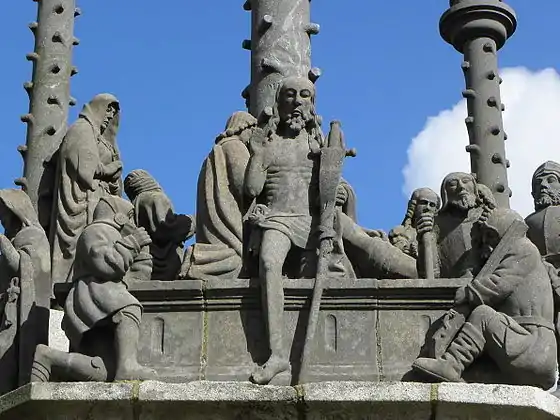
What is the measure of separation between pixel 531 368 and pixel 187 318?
2898 millimetres

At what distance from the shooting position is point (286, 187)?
12.6m

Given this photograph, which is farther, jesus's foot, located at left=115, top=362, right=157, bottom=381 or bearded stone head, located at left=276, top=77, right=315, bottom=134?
bearded stone head, located at left=276, top=77, right=315, bottom=134

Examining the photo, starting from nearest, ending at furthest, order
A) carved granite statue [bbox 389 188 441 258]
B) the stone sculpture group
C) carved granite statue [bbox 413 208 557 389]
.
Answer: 1. carved granite statue [bbox 413 208 557 389]
2. the stone sculpture group
3. carved granite statue [bbox 389 188 441 258]

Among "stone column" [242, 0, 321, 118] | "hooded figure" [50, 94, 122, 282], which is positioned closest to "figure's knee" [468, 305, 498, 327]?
"stone column" [242, 0, 321, 118]

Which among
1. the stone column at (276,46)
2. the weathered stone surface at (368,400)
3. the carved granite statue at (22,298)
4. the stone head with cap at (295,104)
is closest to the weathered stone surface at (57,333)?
the carved granite statue at (22,298)

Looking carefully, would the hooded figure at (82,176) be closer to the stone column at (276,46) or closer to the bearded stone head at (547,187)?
the stone column at (276,46)

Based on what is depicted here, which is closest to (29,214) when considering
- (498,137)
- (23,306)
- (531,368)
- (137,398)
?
(23,306)

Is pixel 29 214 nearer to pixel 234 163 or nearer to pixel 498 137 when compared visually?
pixel 234 163

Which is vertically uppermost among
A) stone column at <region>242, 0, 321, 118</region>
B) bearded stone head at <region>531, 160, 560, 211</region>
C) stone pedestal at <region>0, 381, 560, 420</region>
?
stone column at <region>242, 0, 321, 118</region>

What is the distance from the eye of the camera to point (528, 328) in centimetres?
1146

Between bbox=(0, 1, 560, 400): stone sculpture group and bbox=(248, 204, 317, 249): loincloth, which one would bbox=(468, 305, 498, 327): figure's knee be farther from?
bbox=(248, 204, 317, 249): loincloth

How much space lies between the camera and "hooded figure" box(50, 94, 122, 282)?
14.4 m

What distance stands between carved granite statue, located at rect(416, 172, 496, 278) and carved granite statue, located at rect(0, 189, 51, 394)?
3.43 metres

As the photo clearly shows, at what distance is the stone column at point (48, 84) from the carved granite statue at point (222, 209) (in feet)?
17.4
